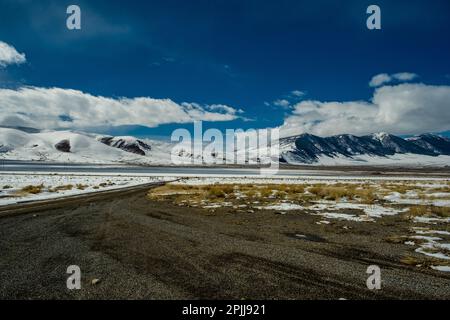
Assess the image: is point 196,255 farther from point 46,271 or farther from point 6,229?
point 6,229

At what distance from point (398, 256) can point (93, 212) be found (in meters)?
15.6

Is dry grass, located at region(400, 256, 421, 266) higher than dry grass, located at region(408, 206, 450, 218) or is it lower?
higher

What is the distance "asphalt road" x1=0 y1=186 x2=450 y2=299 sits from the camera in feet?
20.7

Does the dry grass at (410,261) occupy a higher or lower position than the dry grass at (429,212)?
higher

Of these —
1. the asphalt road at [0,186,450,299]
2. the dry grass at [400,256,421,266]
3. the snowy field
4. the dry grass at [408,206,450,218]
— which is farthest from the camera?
the snowy field

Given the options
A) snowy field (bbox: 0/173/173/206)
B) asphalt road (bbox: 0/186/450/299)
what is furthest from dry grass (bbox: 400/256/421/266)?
snowy field (bbox: 0/173/173/206)

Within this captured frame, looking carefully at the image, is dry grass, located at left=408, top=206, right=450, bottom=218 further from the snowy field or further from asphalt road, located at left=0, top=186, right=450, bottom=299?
the snowy field

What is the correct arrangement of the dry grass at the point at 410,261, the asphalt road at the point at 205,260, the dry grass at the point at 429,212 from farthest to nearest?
the dry grass at the point at 429,212 < the dry grass at the point at 410,261 < the asphalt road at the point at 205,260

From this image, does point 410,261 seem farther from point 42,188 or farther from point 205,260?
point 42,188

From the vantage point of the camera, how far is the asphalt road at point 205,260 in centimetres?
631

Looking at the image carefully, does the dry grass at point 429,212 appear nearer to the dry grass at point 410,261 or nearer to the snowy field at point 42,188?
the dry grass at point 410,261

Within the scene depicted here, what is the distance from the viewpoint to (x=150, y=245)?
33.3 feet

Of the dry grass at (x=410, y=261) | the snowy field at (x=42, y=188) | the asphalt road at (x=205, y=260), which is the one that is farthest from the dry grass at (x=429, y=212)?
the snowy field at (x=42, y=188)
